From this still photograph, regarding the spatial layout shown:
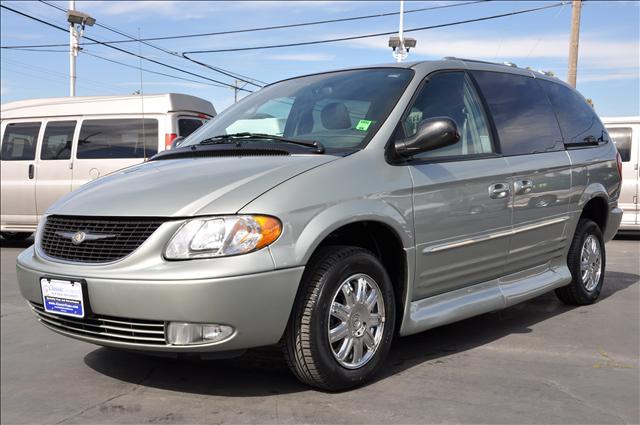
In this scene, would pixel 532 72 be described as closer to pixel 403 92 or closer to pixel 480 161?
pixel 480 161

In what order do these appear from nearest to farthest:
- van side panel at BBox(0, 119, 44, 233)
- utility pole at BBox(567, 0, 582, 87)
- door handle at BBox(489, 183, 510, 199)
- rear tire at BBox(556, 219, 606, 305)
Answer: door handle at BBox(489, 183, 510, 199)
rear tire at BBox(556, 219, 606, 305)
van side panel at BBox(0, 119, 44, 233)
utility pole at BBox(567, 0, 582, 87)

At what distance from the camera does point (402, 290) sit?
12.2 feet

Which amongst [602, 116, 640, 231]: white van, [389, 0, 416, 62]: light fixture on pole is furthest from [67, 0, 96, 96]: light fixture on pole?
[602, 116, 640, 231]: white van

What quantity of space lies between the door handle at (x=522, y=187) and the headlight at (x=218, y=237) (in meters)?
2.04

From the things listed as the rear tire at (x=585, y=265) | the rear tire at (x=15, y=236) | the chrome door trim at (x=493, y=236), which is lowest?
the rear tire at (x=15, y=236)

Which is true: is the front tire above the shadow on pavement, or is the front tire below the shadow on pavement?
above

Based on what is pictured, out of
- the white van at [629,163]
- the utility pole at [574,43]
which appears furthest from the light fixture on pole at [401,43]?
the white van at [629,163]

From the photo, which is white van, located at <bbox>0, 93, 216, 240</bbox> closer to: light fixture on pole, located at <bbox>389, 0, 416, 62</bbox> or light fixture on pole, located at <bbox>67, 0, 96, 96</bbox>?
light fixture on pole, located at <bbox>67, 0, 96, 96</bbox>

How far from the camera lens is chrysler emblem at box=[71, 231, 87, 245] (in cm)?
325

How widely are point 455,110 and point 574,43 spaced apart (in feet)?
54.2

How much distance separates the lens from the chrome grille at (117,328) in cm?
307

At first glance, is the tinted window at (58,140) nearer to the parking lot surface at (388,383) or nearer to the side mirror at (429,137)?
the parking lot surface at (388,383)

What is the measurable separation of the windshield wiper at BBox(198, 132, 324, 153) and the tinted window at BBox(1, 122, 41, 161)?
22.7 feet

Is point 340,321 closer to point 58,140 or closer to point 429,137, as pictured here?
point 429,137
